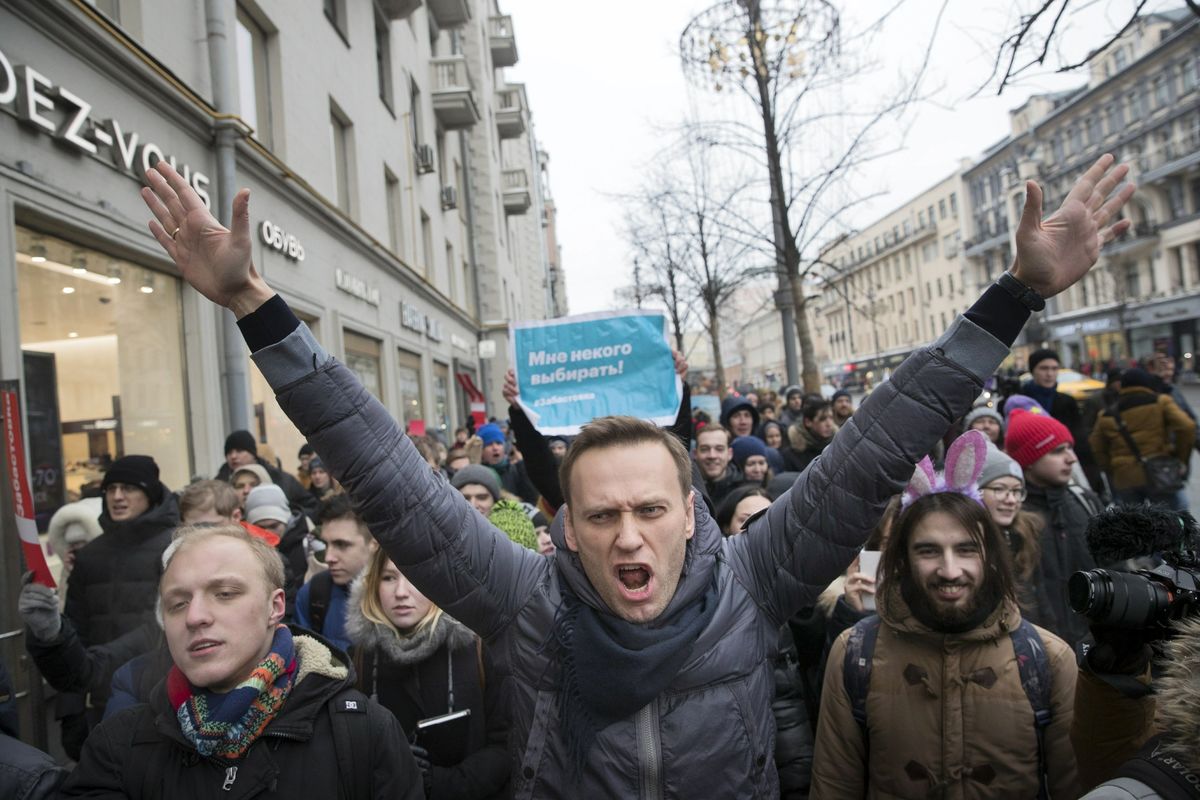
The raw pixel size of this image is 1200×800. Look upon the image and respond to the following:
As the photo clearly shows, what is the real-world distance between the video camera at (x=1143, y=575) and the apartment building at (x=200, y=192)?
5862 millimetres

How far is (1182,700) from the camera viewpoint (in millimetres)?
1207

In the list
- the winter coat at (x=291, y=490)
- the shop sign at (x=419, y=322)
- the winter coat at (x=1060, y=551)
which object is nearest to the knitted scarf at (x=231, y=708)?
the winter coat at (x=1060, y=551)

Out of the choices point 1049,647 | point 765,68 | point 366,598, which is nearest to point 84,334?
point 366,598

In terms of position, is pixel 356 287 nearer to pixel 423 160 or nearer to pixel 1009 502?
pixel 423 160

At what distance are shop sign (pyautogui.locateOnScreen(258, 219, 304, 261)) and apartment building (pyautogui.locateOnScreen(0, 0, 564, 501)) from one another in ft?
0.10

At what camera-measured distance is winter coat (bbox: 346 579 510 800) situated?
8.82 feet

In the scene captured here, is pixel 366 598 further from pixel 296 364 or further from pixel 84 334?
pixel 84 334

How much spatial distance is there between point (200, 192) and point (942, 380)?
25.7 feet

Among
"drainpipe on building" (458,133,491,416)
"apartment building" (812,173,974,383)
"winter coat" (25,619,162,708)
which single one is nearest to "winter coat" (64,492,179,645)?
"winter coat" (25,619,162,708)

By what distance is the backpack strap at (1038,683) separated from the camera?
2238 millimetres

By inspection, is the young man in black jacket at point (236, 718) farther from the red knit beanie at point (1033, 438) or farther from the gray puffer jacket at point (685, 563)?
the red knit beanie at point (1033, 438)

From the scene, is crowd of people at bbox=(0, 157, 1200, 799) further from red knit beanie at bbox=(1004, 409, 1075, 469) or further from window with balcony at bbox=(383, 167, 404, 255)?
window with balcony at bbox=(383, 167, 404, 255)

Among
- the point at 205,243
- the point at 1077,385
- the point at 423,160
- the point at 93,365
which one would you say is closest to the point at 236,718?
the point at 205,243

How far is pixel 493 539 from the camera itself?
6.03ft
